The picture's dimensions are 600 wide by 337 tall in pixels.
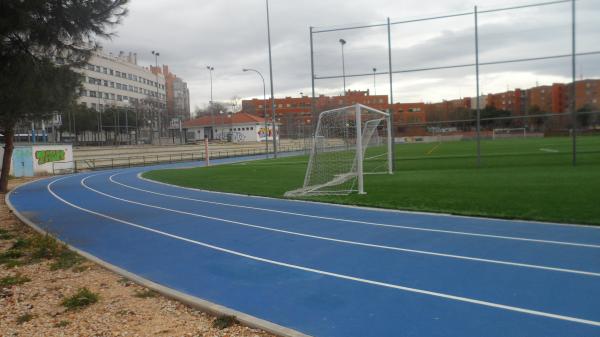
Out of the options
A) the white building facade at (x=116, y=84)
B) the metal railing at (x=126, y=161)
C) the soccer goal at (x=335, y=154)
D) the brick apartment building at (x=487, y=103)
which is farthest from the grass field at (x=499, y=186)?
the white building facade at (x=116, y=84)

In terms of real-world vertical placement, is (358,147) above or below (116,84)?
below

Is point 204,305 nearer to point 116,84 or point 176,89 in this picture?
point 116,84

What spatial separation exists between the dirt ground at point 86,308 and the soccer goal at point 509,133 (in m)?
24.7

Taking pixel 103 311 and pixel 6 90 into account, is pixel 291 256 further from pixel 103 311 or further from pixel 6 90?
pixel 6 90

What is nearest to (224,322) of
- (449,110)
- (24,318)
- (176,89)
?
(24,318)

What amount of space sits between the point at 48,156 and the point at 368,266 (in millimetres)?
34305

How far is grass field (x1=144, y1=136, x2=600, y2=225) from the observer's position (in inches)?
430

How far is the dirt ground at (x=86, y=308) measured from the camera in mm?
4906

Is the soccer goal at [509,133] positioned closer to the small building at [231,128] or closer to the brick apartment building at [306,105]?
the brick apartment building at [306,105]

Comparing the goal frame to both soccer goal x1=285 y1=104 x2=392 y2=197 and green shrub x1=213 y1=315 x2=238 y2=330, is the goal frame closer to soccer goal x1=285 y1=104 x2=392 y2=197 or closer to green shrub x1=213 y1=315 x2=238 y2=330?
soccer goal x1=285 y1=104 x2=392 y2=197

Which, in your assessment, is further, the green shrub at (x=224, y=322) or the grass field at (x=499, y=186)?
the grass field at (x=499, y=186)

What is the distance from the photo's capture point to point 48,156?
35.0 m

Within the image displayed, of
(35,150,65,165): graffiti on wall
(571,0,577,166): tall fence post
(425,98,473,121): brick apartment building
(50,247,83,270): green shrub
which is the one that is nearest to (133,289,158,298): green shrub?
(50,247,83,270): green shrub

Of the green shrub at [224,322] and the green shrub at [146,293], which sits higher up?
the green shrub at [224,322]
